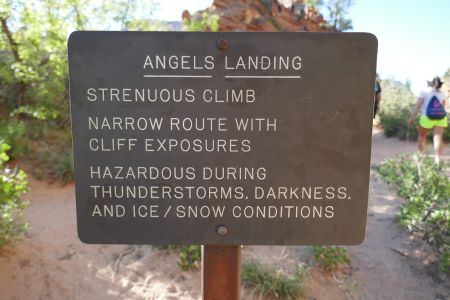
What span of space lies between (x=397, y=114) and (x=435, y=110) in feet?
23.7

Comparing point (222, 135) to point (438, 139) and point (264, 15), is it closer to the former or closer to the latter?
point (438, 139)

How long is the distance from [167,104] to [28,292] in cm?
270

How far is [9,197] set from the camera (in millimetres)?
2867

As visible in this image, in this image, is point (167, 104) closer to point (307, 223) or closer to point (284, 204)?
point (284, 204)

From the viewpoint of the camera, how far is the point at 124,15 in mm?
6934

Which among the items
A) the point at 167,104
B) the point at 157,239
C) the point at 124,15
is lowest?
the point at 157,239

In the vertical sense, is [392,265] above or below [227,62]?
below

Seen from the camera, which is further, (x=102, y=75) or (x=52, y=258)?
(x=52, y=258)

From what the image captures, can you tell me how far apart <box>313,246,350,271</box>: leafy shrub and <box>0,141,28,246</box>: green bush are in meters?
2.84

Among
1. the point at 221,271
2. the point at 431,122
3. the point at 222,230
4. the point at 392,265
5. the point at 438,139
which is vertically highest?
the point at 431,122

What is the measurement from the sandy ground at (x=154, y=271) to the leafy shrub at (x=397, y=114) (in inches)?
320

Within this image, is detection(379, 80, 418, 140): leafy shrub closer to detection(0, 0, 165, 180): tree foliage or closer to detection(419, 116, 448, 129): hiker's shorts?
detection(419, 116, 448, 129): hiker's shorts

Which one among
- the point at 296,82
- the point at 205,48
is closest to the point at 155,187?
the point at 205,48

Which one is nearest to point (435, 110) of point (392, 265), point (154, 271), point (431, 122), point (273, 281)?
point (431, 122)
